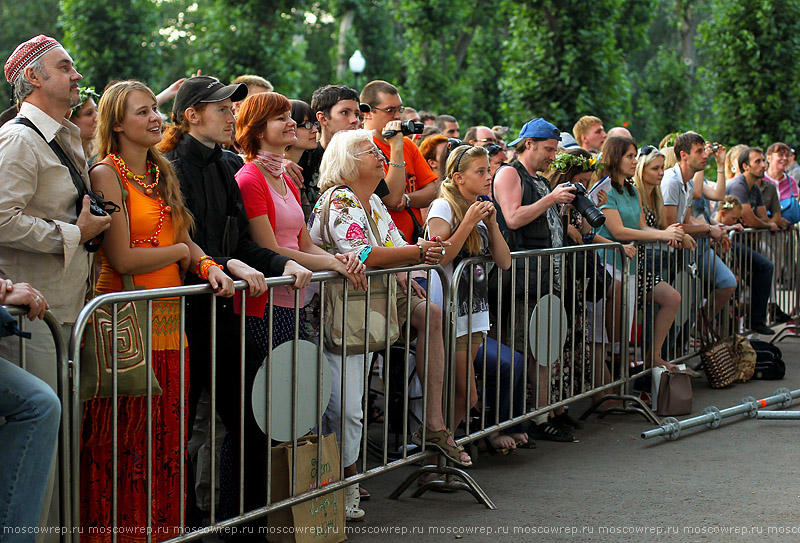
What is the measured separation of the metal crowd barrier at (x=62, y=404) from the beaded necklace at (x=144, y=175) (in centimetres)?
88

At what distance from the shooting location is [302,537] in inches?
178

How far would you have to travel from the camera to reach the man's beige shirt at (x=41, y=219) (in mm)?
3668

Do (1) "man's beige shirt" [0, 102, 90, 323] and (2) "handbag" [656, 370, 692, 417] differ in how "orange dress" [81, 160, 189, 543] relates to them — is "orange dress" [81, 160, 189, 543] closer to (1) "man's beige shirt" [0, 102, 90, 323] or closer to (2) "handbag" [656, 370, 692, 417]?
(1) "man's beige shirt" [0, 102, 90, 323]

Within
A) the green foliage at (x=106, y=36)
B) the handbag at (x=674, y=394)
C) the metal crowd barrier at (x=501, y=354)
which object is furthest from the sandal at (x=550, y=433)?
the green foliage at (x=106, y=36)

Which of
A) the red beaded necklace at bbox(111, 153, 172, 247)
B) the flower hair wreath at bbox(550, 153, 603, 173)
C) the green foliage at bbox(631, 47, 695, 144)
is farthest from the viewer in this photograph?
the green foliage at bbox(631, 47, 695, 144)

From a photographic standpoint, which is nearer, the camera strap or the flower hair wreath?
the camera strap

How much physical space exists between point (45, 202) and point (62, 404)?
0.82 metres

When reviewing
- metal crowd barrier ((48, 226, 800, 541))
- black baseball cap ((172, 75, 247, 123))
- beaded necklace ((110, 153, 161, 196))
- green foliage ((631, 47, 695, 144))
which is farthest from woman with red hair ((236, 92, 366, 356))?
green foliage ((631, 47, 695, 144))

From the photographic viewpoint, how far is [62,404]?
11.6 feet

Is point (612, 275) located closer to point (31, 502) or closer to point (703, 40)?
point (31, 502)

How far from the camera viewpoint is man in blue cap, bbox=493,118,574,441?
6.40m

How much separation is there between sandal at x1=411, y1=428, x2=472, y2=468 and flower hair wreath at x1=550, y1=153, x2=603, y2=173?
8.16 ft

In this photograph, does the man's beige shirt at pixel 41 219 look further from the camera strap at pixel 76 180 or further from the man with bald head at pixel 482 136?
the man with bald head at pixel 482 136

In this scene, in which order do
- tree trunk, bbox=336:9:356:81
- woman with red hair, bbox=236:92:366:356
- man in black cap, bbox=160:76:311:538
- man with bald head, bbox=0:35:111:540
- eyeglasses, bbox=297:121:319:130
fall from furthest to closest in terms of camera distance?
tree trunk, bbox=336:9:356:81, eyeglasses, bbox=297:121:319:130, woman with red hair, bbox=236:92:366:356, man in black cap, bbox=160:76:311:538, man with bald head, bbox=0:35:111:540
